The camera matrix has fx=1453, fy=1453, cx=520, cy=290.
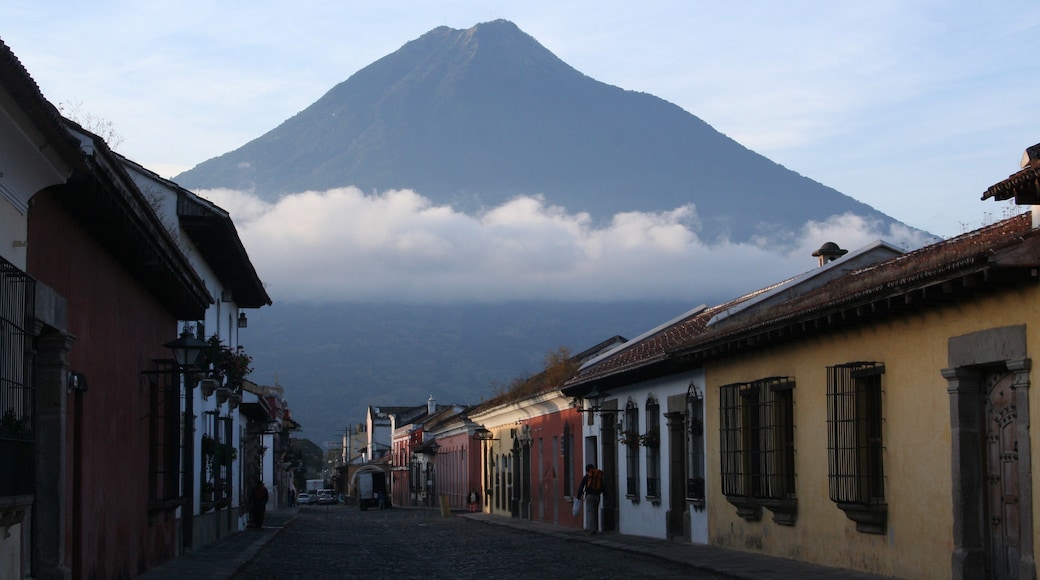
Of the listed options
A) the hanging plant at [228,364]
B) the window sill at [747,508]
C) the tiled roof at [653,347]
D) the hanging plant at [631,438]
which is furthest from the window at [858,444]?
the hanging plant at [228,364]

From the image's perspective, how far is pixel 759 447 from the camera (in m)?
19.6

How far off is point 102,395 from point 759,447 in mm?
9471

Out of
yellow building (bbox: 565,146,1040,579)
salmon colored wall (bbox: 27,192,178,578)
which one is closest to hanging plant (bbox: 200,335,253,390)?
salmon colored wall (bbox: 27,192,178,578)

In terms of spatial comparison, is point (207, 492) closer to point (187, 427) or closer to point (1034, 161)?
point (187, 427)

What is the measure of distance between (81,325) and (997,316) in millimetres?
7717

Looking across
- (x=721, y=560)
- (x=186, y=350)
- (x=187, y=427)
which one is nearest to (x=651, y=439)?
(x=721, y=560)

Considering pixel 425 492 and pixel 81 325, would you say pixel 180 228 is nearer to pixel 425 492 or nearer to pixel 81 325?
pixel 81 325

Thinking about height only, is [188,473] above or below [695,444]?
below

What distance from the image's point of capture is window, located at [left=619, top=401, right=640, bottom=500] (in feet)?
84.1

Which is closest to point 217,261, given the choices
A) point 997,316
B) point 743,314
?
point 743,314

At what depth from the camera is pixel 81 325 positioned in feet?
39.7

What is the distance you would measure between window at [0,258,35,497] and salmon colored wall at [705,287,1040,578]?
7699 mm

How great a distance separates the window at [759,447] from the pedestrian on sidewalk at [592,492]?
7042mm

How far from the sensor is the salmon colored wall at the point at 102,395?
1118 cm
